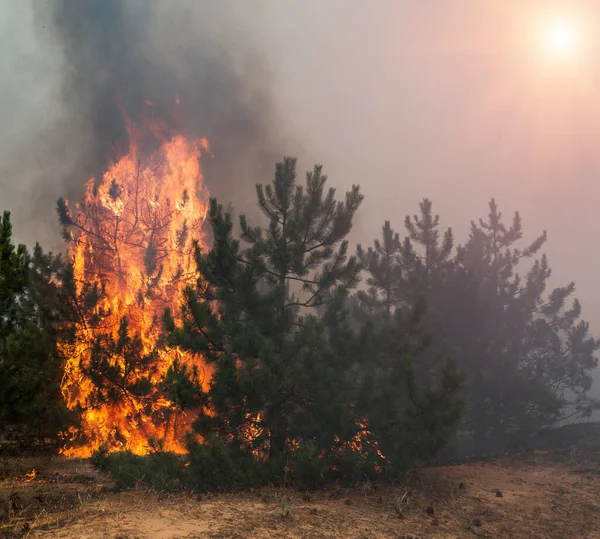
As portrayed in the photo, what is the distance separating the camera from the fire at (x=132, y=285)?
17.6 m

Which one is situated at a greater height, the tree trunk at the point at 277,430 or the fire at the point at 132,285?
the fire at the point at 132,285

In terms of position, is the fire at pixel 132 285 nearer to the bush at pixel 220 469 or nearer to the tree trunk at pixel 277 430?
the bush at pixel 220 469

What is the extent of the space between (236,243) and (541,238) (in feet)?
66.8

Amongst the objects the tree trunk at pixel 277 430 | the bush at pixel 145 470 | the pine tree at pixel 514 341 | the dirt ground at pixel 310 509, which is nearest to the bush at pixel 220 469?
the bush at pixel 145 470

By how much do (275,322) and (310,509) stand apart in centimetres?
540

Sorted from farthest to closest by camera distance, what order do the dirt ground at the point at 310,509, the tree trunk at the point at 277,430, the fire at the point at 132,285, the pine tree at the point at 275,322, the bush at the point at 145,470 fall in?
the fire at the point at 132,285 → the tree trunk at the point at 277,430 → the pine tree at the point at 275,322 → the bush at the point at 145,470 → the dirt ground at the point at 310,509

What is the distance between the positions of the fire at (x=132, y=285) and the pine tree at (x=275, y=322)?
5.94 metres

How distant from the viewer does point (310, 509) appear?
29.9 ft

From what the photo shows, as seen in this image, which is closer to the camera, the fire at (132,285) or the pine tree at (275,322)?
the pine tree at (275,322)

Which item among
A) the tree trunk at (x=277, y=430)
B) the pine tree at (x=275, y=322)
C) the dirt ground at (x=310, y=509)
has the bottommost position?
the dirt ground at (x=310, y=509)

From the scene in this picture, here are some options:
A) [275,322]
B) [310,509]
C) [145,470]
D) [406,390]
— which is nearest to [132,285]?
[275,322]

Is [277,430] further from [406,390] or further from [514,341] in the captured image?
Answer: [514,341]

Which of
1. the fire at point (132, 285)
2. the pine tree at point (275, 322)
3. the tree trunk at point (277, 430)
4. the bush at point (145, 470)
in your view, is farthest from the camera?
the fire at point (132, 285)

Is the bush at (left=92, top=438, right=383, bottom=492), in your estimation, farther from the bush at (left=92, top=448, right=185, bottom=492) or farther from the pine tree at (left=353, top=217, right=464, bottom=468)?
the pine tree at (left=353, top=217, right=464, bottom=468)
